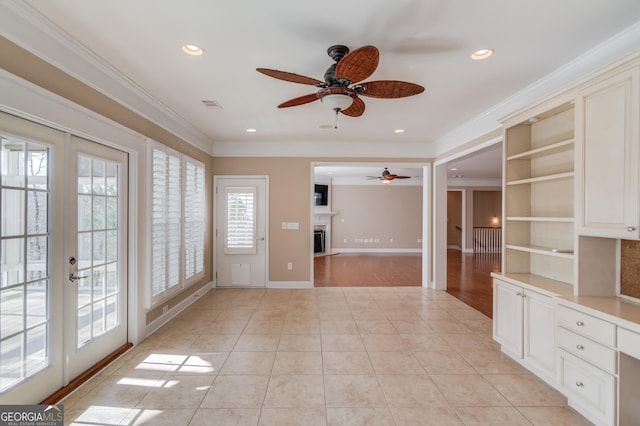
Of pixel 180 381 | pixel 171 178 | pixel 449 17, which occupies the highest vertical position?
pixel 449 17

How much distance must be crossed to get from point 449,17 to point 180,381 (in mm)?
3450

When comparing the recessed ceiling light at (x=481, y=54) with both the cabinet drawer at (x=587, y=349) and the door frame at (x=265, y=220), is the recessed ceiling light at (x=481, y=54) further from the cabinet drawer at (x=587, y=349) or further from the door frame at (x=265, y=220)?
the door frame at (x=265, y=220)

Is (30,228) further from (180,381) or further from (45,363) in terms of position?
(180,381)

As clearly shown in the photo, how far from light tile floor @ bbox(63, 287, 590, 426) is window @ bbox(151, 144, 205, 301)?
2.17 ft

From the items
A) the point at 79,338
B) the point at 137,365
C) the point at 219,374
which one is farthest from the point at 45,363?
the point at 219,374

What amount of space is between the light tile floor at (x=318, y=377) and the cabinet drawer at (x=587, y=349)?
18.7 inches

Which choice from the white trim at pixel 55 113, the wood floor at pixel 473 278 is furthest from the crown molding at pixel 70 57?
the wood floor at pixel 473 278

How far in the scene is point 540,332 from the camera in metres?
2.49

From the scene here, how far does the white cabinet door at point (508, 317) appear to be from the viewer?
8.92 feet

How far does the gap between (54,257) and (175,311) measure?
217 cm

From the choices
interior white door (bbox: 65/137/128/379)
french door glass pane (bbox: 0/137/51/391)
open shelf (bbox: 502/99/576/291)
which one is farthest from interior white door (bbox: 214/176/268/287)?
open shelf (bbox: 502/99/576/291)

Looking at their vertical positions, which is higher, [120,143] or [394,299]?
[120,143]

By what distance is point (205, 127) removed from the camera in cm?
451

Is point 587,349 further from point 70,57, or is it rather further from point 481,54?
point 70,57
